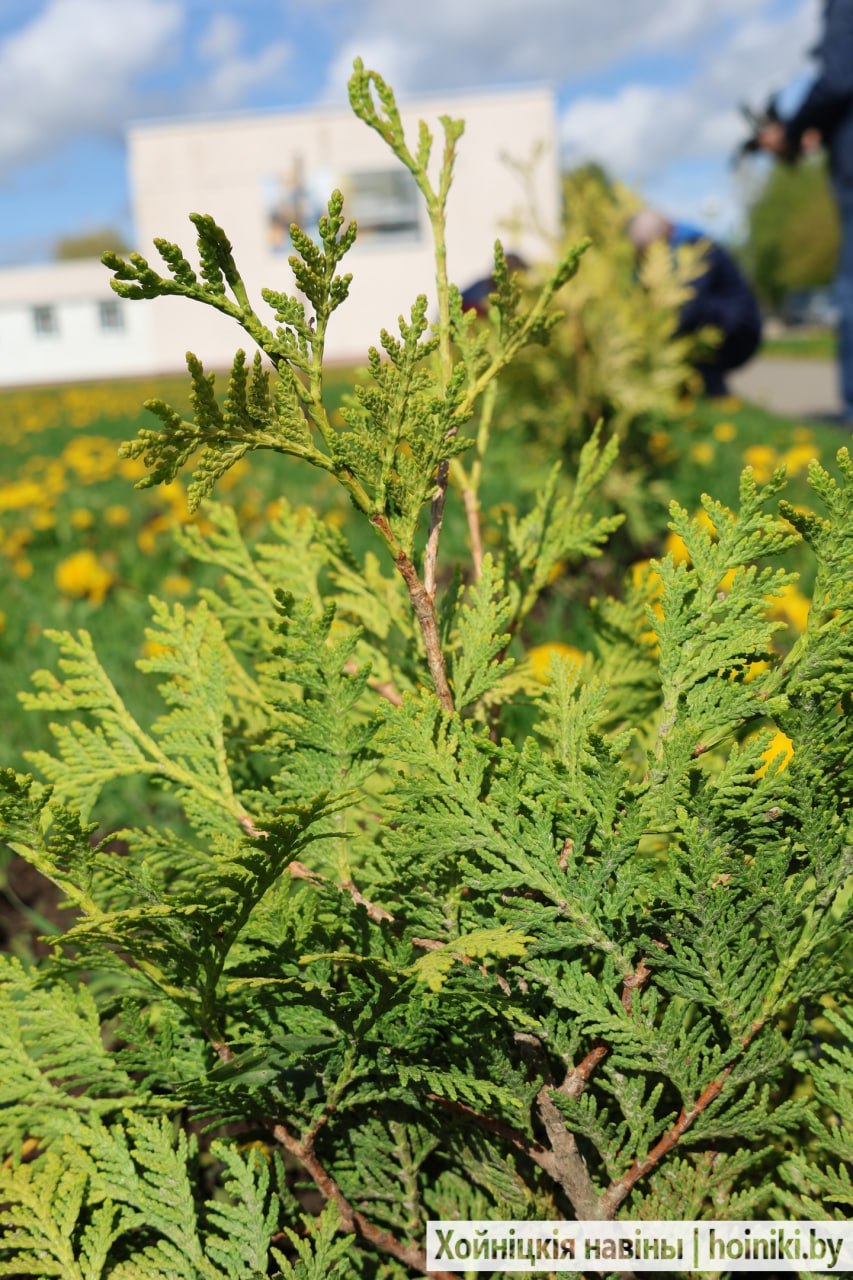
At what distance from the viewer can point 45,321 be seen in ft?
163

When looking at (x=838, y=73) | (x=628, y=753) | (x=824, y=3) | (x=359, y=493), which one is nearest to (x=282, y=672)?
(x=359, y=493)

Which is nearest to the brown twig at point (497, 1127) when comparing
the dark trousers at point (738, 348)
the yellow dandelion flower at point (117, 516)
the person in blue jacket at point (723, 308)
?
the yellow dandelion flower at point (117, 516)

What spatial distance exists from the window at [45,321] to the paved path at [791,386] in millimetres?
34429

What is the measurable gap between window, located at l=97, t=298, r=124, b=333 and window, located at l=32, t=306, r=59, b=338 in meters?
2.24

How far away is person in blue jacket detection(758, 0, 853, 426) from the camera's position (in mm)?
7672

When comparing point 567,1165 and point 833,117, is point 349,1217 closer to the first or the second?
point 567,1165

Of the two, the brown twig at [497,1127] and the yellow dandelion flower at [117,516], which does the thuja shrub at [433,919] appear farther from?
the yellow dandelion flower at [117,516]

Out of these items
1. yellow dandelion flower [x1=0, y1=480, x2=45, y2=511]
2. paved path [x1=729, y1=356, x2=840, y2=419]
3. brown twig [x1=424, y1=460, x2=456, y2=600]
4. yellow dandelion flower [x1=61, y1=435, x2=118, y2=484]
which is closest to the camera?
brown twig [x1=424, y1=460, x2=456, y2=600]

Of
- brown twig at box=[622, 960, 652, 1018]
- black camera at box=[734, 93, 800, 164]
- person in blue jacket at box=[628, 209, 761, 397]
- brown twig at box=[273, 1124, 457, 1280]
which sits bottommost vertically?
brown twig at box=[273, 1124, 457, 1280]

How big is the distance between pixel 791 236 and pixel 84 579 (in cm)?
7015

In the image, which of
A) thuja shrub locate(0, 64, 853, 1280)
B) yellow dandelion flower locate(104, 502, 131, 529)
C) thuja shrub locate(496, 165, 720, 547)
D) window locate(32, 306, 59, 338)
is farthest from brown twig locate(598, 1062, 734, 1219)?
window locate(32, 306, 59, 338)

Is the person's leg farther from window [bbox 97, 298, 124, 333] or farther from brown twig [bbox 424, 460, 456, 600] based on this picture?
window [bbox 97, 298, 124, 333]

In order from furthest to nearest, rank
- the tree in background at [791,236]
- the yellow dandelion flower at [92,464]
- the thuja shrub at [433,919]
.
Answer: the tree in background at [791,236], the yellow dandelion flower at [92,464], the thuja shrub at [433,919]

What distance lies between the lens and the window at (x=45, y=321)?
Answer: 49.2 meters
